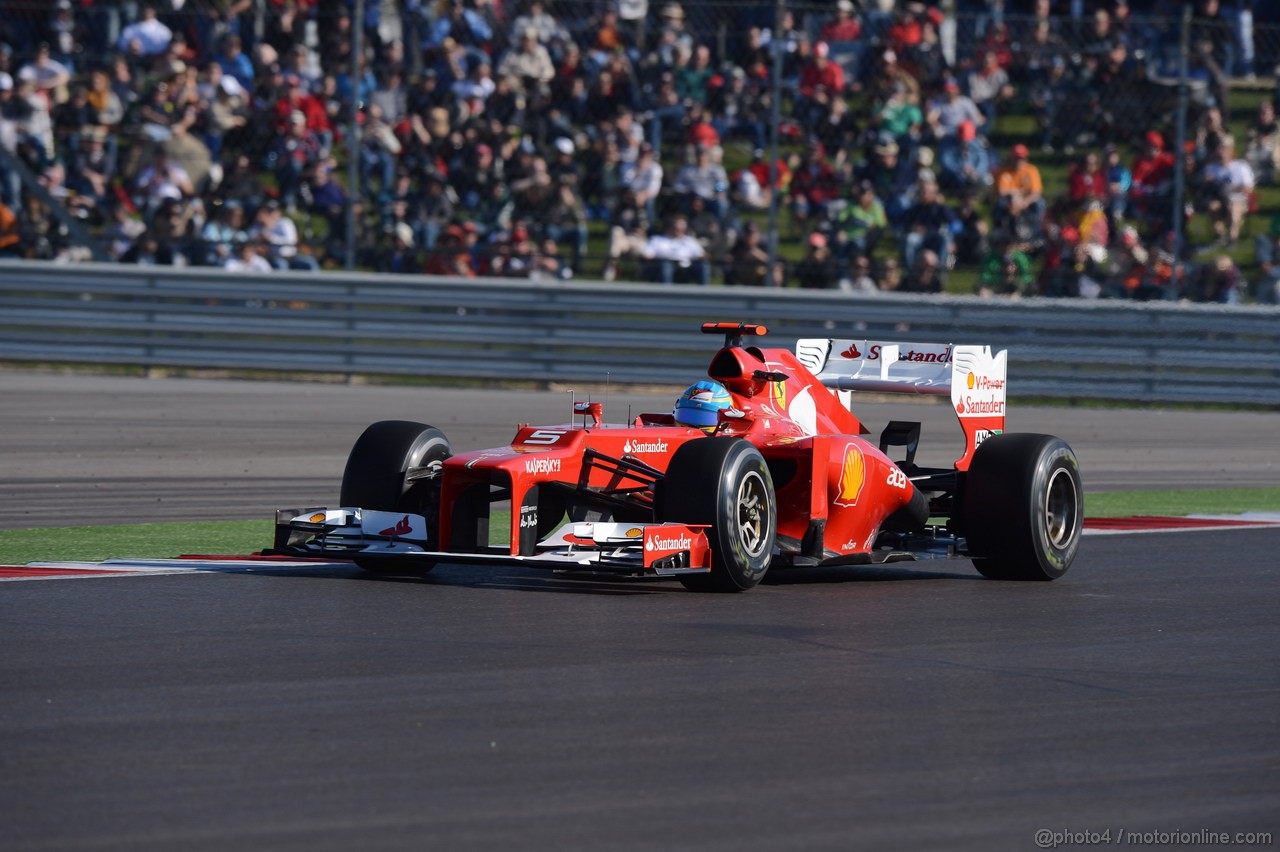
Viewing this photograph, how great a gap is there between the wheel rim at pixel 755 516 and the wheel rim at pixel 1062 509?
1609 mm

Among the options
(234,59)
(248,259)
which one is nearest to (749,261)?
(248,259)

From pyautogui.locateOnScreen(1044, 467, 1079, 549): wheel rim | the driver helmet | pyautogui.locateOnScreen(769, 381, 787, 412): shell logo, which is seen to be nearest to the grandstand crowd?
pyautogui.locateOnScreen(1044, 467, 1079, 549): wheel rim

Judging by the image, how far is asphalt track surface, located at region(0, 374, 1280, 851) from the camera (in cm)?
447

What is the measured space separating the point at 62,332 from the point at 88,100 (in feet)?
7.15

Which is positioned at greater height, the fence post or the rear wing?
the fence post

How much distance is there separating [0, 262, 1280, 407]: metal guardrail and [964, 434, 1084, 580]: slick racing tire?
887 cm

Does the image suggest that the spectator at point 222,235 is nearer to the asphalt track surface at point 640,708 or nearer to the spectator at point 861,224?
the spectator at point 861,224

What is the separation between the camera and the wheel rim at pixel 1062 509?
9.15 meters

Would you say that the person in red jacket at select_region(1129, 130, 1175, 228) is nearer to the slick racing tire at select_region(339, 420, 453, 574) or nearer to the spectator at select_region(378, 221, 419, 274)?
the spectator at select_region(378, 221, 419, 274)

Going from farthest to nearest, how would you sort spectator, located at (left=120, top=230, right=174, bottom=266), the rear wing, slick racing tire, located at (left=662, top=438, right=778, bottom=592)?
1. spectator, located at (left=120, top=230, right=174, bottom=266)
2. the rear wing
3. slick racing tire, located at (left=662, top=438, right=778, bottom=592)

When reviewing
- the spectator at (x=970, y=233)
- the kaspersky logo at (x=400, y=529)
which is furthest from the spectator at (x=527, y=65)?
the kaspersky logo at (x=400, y=529)

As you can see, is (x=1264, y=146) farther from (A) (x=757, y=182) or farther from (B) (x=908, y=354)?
(B) (x=908, y=354)

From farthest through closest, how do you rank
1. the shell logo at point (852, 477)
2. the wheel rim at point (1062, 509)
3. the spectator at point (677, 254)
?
the spectator at point (677, 254) < the wheel rim at point (1062, 509) < the shell logo at point (852, 477)

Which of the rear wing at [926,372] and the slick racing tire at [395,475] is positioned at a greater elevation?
the rear wing at [926,372]
